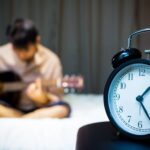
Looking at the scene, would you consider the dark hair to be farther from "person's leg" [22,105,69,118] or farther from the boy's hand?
"person's leg" [22,105,69,118]

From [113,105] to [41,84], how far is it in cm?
78

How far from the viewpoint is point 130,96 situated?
2.05 ft

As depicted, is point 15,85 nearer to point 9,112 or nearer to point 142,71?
point 9,112

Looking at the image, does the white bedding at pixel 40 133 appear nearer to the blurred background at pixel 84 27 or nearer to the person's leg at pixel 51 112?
the person's leg at pixel 51 112

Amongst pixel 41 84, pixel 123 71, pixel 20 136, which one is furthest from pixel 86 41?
pixel 123 71

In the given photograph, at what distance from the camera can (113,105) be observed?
64cm

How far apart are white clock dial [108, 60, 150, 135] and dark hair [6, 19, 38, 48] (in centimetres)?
85

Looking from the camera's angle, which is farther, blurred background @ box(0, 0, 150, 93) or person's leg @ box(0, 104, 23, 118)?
blurred background @ box(0, 0, 150, 93)

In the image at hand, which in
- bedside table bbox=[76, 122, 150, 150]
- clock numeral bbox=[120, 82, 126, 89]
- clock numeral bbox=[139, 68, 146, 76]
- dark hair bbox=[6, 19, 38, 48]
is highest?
clock numeral bbox=[139, 68, 146, 76]

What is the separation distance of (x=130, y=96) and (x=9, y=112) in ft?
2.72

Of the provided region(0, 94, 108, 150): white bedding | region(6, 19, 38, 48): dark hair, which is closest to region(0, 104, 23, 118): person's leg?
region(0, 94, 108, 150): white bedding

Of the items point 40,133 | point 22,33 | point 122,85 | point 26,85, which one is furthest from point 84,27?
point 122,85

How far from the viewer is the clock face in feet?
2.00

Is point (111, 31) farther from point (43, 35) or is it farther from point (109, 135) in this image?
point (109, 135)
